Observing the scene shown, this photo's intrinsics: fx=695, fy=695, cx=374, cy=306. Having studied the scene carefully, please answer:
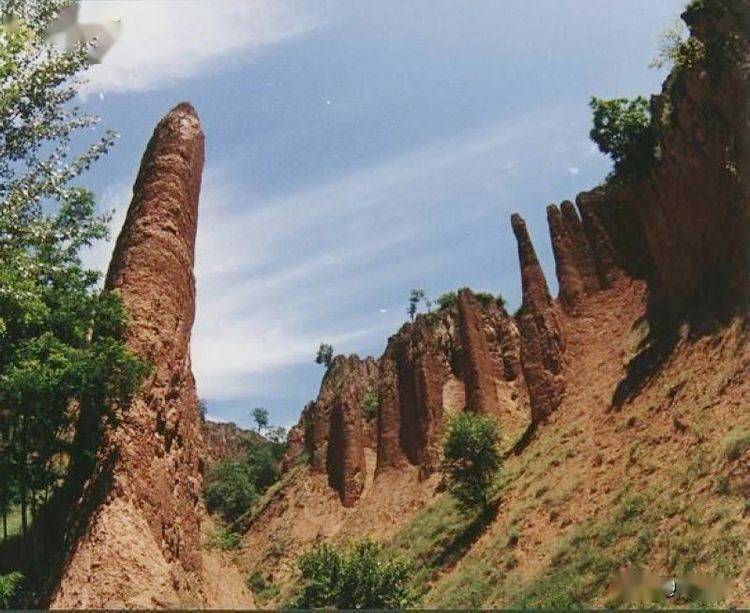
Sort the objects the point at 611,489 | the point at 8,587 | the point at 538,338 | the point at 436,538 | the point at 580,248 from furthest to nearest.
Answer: the point at 580,248, the point at 538,338, the point at 436,538, the point at 611,489, the point at 8,587

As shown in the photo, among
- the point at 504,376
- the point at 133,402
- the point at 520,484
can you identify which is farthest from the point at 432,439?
the point at 133,402

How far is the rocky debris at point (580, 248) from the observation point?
138 feet

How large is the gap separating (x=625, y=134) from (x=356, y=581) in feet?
92.4

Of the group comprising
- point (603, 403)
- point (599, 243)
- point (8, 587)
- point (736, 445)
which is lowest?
point (736, 445)

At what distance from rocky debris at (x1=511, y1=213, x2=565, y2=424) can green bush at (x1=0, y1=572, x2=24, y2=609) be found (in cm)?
2763

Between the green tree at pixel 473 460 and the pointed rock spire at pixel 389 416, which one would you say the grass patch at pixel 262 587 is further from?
the green tree at pixel 473 460

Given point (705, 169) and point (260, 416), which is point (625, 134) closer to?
point (705, 169)

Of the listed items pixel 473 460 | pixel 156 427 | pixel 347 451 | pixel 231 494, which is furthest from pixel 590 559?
pixel 231 494

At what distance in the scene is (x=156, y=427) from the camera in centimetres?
1738

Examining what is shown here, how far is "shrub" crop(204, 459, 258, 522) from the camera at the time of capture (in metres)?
71.2

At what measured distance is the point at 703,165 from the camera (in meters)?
30.8

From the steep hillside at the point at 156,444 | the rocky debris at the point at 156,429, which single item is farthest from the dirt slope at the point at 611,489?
the rocky debris at the point at 156,429

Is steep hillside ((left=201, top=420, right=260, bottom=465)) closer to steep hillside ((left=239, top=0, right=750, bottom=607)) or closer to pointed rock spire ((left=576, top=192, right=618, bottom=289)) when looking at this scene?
steep hillside ((left=239, top=0, right=750, bottom=607))

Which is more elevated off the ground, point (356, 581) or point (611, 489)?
point (611, 489)
